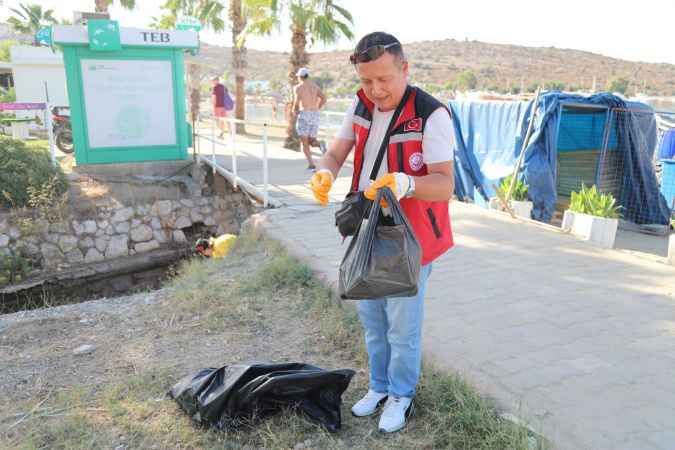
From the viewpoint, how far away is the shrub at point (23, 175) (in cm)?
805

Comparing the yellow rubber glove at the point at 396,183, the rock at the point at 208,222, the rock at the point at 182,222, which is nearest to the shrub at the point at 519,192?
the yellow rubber glove at the point at 396,183

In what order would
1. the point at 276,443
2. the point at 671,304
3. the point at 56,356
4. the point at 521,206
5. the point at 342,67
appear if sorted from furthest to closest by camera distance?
the point at 342,67 < the point at 521,206 < the point at 671,304 < the point at 56,356 < the point at 276,443

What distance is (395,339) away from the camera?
7.61 ft

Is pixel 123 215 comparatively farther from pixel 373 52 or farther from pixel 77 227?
pixel 373 52

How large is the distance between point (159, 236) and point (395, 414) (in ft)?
25.9

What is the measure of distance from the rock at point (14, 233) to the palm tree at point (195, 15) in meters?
7.42

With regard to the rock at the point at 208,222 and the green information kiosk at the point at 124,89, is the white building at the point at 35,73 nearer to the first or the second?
the green information kiosk at the point at 124,89

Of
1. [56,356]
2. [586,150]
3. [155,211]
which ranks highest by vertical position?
[586,150]

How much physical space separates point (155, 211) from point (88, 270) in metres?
1.66

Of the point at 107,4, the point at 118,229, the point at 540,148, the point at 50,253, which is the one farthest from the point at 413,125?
the point at 107,4

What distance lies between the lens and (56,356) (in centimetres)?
346

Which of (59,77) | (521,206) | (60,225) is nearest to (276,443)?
(521,206)

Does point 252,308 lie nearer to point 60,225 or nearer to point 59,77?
point 60,225

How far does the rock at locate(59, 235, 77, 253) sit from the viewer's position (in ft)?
27.6
